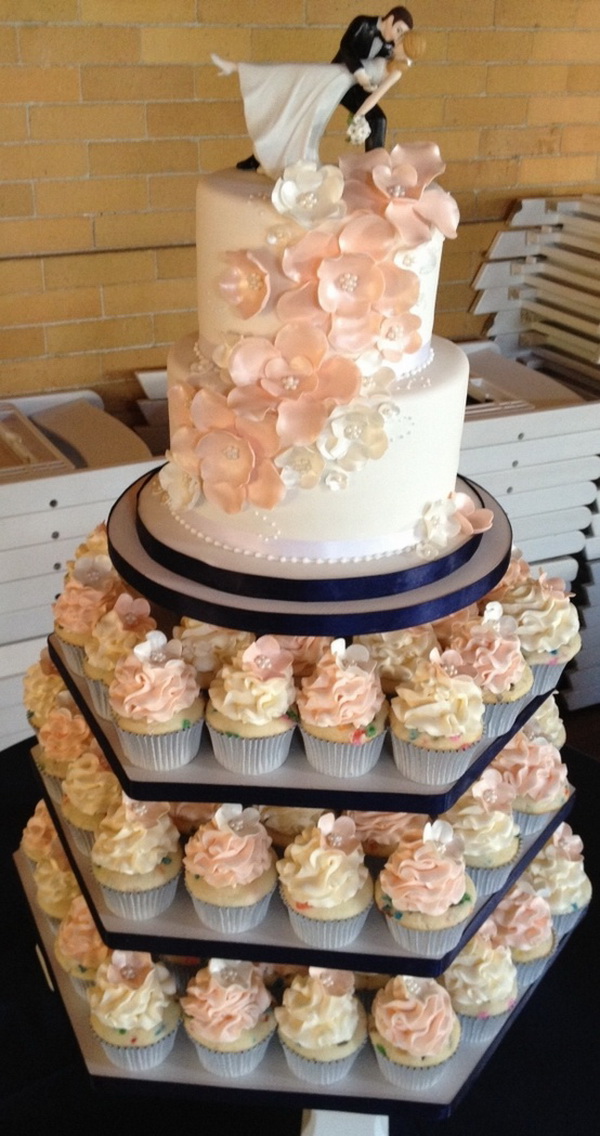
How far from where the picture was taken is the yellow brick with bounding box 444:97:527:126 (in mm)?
3674

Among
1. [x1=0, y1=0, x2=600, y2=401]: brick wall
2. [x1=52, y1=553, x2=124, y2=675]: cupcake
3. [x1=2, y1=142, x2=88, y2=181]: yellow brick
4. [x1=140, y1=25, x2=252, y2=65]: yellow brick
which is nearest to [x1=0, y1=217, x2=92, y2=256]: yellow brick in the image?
[x1=0, y1=0, x2=600, y2=401]: brick wall

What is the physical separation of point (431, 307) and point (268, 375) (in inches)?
10.5

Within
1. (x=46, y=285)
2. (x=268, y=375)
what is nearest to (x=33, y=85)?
(x=46, y=285)

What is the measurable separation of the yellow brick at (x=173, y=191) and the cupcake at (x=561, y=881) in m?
2.18

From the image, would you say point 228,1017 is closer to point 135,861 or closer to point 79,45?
point 135,861

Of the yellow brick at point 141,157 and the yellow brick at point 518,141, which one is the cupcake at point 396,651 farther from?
the yellow brick at point 518,141

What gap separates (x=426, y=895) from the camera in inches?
57.1

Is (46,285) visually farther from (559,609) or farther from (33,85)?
(559,609)

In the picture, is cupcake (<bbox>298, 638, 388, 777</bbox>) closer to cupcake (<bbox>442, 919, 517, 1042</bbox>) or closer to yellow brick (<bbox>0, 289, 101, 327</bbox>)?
cupcake (<bbox>442, 919, 517, 1042</bbox>)

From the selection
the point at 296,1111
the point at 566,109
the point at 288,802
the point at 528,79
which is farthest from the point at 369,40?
the point at 566,109

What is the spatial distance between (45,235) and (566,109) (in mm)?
1874

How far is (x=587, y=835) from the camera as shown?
2.22 meters

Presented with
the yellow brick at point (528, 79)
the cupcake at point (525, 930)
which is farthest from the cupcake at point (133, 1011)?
the yellow brick at point (528, 79)

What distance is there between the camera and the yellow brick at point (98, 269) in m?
3.22
